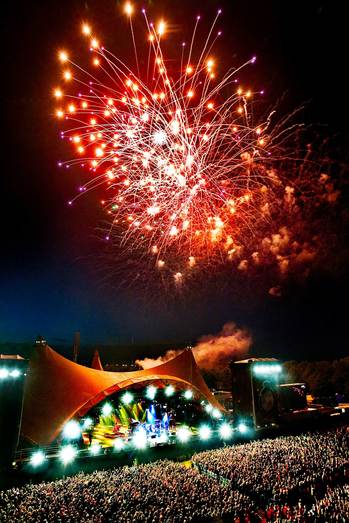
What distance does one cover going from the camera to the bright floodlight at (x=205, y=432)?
16459 millimetres

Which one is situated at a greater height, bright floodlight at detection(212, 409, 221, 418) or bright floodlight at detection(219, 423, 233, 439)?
bright floodlight at detection(212, 409, 221, 418)

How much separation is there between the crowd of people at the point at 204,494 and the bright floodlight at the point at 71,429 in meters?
3.06

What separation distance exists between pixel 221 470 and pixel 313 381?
29.1m

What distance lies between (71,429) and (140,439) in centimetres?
323

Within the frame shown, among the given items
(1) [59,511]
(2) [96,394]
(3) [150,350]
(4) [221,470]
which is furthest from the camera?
(3) [150,350]

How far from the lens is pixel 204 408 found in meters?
19.5

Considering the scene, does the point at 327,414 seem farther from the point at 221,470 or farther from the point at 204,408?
the point at 221,470

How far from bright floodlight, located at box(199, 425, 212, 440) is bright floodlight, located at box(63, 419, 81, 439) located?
240 inches

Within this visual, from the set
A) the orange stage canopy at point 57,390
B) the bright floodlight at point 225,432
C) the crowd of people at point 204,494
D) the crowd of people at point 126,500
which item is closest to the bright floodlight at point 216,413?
the bright floodlight at point 225,432

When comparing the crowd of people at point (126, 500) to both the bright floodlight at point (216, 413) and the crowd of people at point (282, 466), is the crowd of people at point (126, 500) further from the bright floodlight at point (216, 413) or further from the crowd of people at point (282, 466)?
the bright floodlight at point (216, 413)

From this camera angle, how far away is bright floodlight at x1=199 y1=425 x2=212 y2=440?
16.5 m

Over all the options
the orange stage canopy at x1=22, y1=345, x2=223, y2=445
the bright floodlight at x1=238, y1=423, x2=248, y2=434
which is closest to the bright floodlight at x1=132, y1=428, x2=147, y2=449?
the orange stage canopy at x1=22, y1=345, x2=223, y2=445

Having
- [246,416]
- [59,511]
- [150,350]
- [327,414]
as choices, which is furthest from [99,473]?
[150,350]

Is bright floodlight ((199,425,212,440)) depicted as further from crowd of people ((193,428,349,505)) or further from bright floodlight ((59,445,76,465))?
bright floodlight ((59,445,76,465))
